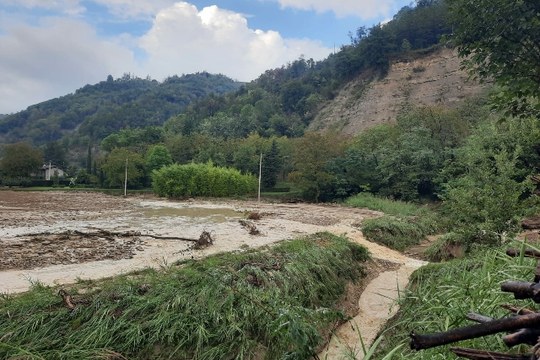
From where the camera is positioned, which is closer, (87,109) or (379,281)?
(379,281)

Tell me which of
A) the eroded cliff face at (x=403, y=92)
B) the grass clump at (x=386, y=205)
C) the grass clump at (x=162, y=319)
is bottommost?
the grass clump at (x=386, y=205)

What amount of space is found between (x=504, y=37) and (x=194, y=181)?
40.4 meters

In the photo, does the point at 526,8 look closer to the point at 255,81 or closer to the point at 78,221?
the point at 78,221

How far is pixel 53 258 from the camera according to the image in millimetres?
11055

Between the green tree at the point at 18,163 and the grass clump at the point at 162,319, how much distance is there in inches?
2422

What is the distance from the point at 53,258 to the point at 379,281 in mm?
9449

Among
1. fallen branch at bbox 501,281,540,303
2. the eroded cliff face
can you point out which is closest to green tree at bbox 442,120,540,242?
→ fallen branch at bbox 501,281,540,303

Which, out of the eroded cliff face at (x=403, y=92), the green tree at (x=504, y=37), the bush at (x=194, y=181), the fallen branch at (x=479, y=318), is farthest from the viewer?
the eroded cliff face at (x=403, y=92)

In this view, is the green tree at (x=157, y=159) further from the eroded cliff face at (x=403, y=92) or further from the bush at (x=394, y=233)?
the bush at (x=394, y=233)

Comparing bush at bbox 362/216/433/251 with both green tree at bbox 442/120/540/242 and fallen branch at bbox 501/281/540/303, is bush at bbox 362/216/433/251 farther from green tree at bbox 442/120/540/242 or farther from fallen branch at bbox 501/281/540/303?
fallen branch at bbox 501/281/540/303

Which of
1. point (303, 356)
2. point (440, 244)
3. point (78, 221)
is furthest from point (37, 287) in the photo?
point (78, 221)

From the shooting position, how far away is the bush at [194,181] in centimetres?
4416

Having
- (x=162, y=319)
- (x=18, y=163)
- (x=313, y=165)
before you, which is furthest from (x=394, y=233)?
(x=18, y=163)

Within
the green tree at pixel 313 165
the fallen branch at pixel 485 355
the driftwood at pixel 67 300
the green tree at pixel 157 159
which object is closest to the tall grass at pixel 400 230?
the driftwood at pixel 67 300
